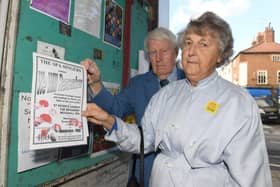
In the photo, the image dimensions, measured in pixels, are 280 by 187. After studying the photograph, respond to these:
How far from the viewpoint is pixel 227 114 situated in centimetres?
119

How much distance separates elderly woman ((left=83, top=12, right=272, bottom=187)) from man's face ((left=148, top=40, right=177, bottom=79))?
47cm

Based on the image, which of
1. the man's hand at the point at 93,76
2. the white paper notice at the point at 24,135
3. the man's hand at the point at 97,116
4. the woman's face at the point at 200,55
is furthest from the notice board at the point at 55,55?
the woman's face at the point at 200,55

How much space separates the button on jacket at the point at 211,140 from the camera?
3.80 feet

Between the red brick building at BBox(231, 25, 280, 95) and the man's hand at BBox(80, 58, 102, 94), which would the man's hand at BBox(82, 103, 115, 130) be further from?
the red brick building at BBox(231, 25, 280, 95)

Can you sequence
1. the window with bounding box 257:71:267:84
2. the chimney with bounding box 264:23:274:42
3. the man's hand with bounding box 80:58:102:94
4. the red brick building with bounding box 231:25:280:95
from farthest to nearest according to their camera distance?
the chimney with bounding box 264:23:274:42
the window with bounding box 257:71:267:84
the red brick building with bounding box 231:25:280:95
the man's hand with bounding box 80:58:102:94

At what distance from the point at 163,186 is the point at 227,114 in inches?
17.3

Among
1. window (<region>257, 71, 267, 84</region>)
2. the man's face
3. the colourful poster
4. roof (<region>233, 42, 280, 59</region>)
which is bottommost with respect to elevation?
the man's face

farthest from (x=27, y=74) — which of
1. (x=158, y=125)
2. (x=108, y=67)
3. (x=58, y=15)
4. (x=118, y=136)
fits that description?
(x=108, y=67)

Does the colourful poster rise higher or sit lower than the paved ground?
higher

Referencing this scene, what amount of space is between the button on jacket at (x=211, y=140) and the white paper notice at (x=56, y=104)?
24 cm

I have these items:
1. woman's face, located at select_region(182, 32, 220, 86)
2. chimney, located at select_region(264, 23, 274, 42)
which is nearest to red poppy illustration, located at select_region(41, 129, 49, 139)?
woman's face, located at select_region(182, 32, 220, 86)

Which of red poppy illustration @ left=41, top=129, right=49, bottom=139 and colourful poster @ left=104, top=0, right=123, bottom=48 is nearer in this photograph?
red poppy illustration @ left=41, top=129, right=49, bottom=139

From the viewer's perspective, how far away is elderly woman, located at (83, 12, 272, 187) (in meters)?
1.16

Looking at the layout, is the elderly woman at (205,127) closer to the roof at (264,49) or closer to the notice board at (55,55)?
the notice board at (55,55)
